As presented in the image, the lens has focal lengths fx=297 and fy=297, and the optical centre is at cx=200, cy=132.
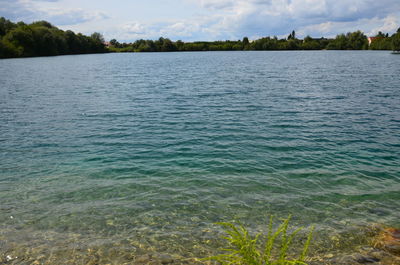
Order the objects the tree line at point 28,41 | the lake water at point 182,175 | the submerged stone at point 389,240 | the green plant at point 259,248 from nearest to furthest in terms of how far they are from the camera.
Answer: the green plant at point 259,248, the submerged stone at point 389,240, the lake water at point 182,175, the tree line at point 28,41

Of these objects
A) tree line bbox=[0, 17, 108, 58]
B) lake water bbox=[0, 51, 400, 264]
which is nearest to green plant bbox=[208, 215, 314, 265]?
lake water bbox=[0, 51, 400, 264]

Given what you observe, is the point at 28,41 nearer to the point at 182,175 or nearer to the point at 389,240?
the point at 182,175

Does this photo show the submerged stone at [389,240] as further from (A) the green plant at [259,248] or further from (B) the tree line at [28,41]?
(B) the tree line at [28,41]

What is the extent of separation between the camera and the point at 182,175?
15094 mm

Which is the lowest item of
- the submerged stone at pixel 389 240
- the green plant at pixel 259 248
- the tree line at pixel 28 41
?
the submerged stone at pixel 389 240

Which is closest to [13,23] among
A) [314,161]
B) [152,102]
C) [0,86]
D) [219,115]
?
[0,86]

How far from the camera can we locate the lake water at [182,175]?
10203 mm

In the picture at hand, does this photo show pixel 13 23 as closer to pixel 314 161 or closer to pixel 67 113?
pixel 67 113

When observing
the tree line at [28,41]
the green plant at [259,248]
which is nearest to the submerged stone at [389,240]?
the green plant at [259,248]

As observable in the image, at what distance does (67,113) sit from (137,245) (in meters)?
22.9

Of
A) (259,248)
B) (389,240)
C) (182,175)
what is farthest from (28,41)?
(389,240)

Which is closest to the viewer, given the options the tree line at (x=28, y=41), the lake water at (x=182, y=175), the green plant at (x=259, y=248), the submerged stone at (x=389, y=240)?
the green plant at (x=259, y=248)

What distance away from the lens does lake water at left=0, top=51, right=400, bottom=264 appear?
10.2 metres

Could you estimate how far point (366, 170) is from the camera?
50.3 feet
